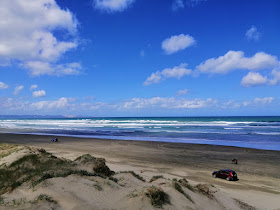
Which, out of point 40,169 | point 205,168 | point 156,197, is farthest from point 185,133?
point 156,197

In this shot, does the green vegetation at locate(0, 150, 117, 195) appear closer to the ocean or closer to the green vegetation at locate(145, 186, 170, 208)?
the green vegetation at locate(145, 186, 170, 208)

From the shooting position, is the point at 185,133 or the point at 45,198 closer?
the point at 45,198

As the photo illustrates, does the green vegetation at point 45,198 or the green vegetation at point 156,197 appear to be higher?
the green vegetation at point 45,198

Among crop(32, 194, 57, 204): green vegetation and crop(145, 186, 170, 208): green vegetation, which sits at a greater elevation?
crop(32, 194, 57, 204): green vegetation

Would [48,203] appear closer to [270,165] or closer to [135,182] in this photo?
[135,182]

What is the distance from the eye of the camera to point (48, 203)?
8.34 meters

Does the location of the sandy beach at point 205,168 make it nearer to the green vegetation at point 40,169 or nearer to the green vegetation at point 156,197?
the green vegetation at point 156,197

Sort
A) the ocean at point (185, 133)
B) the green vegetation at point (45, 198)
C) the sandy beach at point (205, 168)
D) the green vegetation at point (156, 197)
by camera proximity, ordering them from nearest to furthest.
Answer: the green vegetation at point (45, 198) < the green vegetation at point (156, 197) < the sandy beach at point (205, 168) < the ocean at point (185, 133)

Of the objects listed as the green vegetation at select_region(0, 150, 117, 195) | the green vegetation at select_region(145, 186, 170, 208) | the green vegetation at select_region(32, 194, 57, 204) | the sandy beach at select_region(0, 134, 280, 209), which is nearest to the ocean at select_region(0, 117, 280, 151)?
the sandy beach at select_region(0, 134, 280, 209)

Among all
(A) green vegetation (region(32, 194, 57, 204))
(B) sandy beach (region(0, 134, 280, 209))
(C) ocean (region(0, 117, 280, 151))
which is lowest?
(B) sandy beach (region(0, 134, 280, 209))

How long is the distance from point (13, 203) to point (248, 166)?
2690 centimetres

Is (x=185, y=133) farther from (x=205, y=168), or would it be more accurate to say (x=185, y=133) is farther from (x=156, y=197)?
(x=156, y=197)

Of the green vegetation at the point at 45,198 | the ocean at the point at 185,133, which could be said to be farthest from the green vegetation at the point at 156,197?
the ocean at the point at 185,133

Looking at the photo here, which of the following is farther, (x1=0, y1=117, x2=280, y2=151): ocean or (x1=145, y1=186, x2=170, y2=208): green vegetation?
(x1=0, y1=117, x2=280, y2=151): ocean
